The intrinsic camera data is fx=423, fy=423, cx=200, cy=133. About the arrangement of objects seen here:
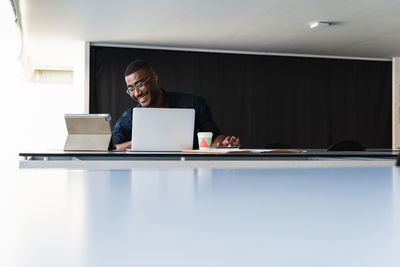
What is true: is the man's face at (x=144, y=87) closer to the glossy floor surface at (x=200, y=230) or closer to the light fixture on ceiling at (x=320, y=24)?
the light fixture on ceiling at (x=320, y=24)

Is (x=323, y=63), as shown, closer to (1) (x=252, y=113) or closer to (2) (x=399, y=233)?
(1) (x=252, y=113)

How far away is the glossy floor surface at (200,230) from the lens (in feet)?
0.41

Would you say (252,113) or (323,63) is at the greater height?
(323,63)

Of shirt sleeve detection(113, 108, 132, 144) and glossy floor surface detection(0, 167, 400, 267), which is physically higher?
shirt sleeve detection(113, 108, 132, 144)

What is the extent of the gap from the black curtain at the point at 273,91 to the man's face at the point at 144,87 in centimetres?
354

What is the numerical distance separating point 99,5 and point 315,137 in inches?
192

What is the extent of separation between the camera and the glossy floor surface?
12 cm

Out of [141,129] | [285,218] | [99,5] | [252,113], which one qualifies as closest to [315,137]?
[252,113]

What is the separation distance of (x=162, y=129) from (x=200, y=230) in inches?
86.9

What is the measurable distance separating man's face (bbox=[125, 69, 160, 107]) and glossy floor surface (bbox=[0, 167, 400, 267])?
3.50 metres

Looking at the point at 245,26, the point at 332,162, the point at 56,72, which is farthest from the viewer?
the point at 56,72

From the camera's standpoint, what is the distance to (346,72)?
825 centimetres

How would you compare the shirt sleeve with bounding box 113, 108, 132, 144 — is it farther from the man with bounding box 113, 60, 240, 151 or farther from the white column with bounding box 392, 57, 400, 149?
the white column with bounding box 392, 57, 400, 149

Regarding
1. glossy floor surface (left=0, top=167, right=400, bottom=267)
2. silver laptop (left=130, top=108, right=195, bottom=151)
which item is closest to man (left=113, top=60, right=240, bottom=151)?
silver laptop (left=130, top=108, right=195, bottom=151)
